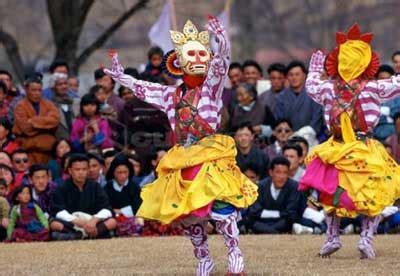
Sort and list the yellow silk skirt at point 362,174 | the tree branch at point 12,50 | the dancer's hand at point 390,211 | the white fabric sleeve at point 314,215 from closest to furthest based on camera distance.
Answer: the yellow silk skirt at point 362,174, the dancer's hand at point 390,211, the white fabric sleeve at point 314,215, the tree branch at point 12,50

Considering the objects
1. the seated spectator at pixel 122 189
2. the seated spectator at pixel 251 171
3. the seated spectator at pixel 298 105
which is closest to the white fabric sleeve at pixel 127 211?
the seated spectator at pixel 122 189

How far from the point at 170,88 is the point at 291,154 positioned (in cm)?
486

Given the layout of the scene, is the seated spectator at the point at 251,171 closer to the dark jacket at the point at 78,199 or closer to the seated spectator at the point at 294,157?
the seated spectator at the point at 294,157

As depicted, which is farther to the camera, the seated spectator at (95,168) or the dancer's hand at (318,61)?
the seated spectator at (95,168)

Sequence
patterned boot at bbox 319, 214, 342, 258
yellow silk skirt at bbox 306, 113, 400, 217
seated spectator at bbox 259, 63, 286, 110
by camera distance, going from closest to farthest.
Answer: yellow silk skirt at bbox 306, 113, 400, 217
patterned boot at bbox 319, 214, 342, 258
seated spectator at bbox 259, 63, 286, 110

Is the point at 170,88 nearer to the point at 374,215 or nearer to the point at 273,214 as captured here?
the point at 374,215

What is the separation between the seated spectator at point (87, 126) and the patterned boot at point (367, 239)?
4856 millimetres

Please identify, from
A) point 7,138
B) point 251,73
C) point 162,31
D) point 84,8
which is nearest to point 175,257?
point 7,138

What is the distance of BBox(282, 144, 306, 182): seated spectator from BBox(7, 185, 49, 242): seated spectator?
110 inches

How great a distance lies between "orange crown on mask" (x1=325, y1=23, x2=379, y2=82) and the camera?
46.0 ft

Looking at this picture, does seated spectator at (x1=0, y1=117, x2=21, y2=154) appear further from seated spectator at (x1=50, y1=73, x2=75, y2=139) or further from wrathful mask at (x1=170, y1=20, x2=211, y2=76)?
wrathful mask at (x1=170, y1=20, x2=211, y2=76)

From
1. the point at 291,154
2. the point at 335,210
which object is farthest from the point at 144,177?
the point at 335,210

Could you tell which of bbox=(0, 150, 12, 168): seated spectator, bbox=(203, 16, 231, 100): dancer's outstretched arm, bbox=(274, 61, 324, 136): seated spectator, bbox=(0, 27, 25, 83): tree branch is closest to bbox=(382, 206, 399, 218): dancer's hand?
bbox=(274, 61, 324, 136): seated spectator

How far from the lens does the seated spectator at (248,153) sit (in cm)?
1761
